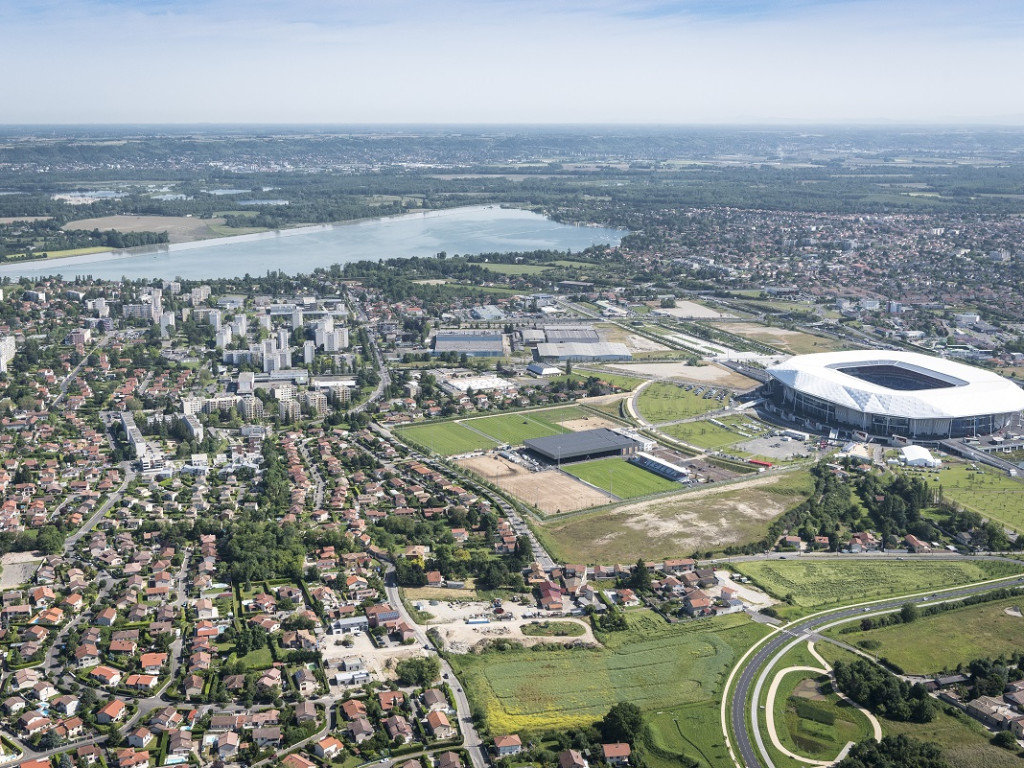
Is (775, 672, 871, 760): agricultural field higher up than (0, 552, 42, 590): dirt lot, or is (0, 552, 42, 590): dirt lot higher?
(0, 552, 42, 590): dirt lot

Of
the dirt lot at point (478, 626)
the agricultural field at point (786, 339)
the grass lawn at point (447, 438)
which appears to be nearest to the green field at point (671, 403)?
the grass lawn at point (447, 438)

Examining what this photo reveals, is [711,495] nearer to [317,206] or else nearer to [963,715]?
[963,715]

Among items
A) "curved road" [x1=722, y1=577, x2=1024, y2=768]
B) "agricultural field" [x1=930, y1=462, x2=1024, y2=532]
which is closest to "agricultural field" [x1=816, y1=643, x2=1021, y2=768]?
"curved road" [x1=722, y1=577, x2=1024, y2=768]

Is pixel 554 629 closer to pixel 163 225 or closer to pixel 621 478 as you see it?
pixel 621 478

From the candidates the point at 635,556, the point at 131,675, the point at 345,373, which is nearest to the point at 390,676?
the point at 131,675

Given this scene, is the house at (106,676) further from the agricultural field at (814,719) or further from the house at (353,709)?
the agricultural field at (814,719)

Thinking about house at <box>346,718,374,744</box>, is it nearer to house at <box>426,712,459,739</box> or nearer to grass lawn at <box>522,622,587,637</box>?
house at <box>426,712,459,739</box>

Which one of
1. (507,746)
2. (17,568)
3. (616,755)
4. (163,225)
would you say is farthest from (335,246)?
(616,755)

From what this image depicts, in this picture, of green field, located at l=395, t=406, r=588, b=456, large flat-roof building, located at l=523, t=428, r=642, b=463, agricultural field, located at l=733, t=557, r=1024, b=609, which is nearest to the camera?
agricultural field, located at l=733, t=557, r=1024, b=609
